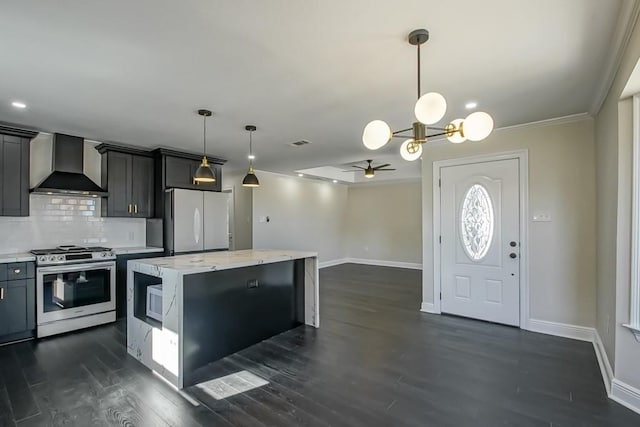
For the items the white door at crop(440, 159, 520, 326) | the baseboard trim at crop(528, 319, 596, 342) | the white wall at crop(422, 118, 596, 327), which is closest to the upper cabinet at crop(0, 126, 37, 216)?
the white door at crop(440, 159, 520, 326)

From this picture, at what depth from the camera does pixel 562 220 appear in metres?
3.70

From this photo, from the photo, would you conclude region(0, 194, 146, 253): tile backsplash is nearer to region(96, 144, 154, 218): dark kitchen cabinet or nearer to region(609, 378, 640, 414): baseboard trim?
region(96, 144, 154, 218): dark kitchen cabinet

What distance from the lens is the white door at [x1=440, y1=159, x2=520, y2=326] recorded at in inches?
158

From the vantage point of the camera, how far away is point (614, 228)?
8.45ft

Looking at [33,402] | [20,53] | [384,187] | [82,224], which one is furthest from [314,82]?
[384,187]

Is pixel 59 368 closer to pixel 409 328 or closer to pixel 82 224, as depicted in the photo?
pixel 82 224

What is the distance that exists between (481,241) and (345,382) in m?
2.67

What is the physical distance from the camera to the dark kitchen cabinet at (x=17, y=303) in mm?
3510

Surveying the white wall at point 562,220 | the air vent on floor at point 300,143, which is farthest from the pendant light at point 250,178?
the white wall at point 562,220

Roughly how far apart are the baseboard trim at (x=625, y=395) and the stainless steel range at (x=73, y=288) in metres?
5.29

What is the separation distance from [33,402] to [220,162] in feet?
13.7

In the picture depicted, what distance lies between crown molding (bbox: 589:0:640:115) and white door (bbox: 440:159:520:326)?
1.39 m

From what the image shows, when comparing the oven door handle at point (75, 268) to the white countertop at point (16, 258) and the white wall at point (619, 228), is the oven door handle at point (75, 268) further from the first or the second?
the white wall at point (619, 228)

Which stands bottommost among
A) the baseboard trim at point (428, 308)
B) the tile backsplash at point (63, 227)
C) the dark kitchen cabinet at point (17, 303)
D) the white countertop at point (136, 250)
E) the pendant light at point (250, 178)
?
the baseboard trim at point (428, 308)
